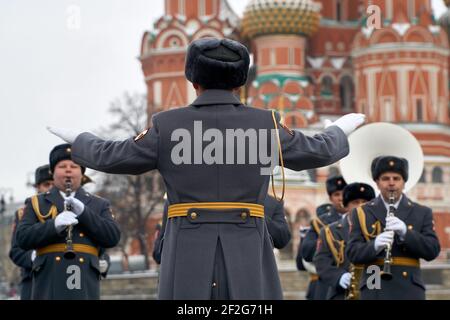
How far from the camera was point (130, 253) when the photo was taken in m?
46.9

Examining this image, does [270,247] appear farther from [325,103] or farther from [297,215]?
[325,103]

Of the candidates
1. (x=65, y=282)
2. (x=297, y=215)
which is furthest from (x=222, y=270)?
(x=297, y=215)

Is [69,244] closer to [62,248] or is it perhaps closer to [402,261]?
[62,248]

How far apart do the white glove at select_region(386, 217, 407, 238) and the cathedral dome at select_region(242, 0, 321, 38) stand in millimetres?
44513

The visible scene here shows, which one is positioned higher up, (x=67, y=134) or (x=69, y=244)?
(x=67, y=134)

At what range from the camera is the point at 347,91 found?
192 ft

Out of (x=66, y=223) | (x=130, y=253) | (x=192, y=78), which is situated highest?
(x=192, y=78)

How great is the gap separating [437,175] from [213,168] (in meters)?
46.6

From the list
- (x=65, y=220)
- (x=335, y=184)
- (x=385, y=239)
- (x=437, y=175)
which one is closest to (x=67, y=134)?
(x=65, y=220)

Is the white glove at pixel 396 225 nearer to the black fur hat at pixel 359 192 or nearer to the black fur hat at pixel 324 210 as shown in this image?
the black fur hat at pixel 359 192

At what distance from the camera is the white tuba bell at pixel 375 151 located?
1110 centimetres

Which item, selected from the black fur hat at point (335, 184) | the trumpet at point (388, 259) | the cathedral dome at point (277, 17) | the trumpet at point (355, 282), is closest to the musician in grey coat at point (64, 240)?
the trumpet at point (388, 259)

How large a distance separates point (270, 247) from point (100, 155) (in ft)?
2.82
